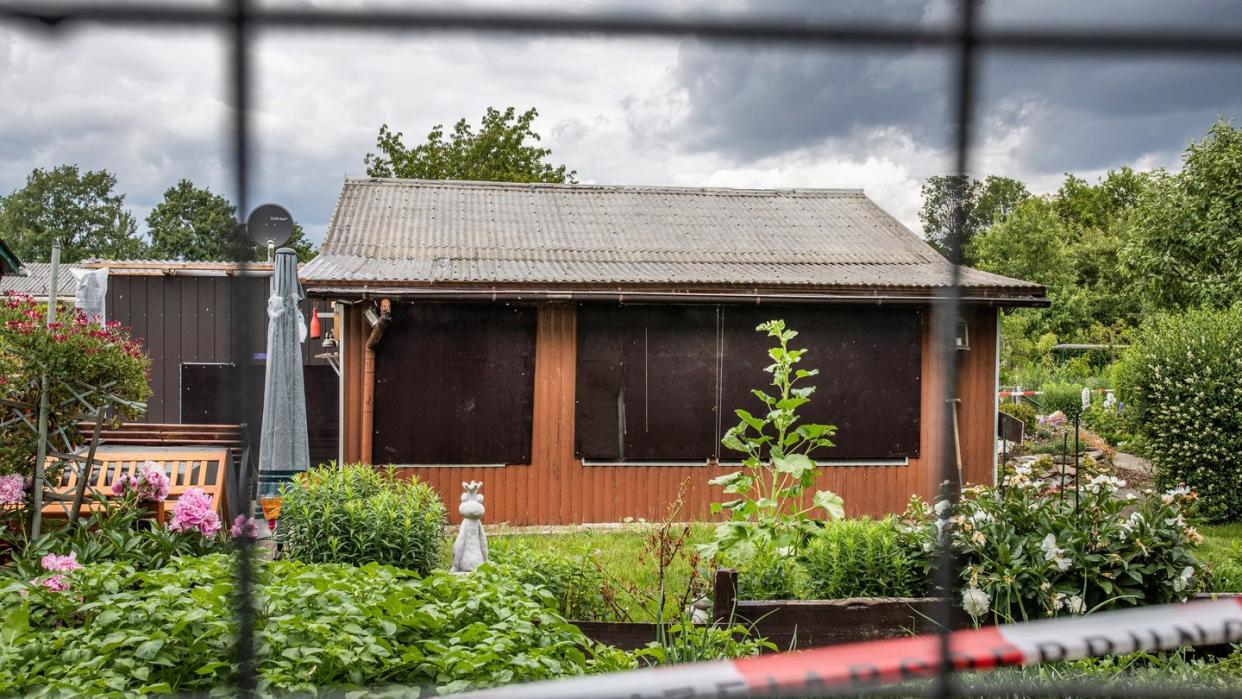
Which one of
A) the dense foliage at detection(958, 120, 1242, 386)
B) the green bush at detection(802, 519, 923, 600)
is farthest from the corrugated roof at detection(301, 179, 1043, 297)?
the green bush at detection(802, 519, 923, 600)

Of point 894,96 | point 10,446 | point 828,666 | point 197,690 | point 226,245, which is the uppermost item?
point 894,96

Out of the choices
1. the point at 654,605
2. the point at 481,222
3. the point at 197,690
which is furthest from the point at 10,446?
the point at 481,222

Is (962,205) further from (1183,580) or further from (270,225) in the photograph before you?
(1183,580)

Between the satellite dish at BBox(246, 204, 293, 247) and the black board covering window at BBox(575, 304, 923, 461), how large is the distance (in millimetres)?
7392

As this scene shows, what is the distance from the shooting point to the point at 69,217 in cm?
83

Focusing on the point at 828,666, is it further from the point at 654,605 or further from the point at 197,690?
the point at 654,605

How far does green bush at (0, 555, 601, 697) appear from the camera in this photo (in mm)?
1949

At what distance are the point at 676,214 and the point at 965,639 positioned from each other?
9505mm

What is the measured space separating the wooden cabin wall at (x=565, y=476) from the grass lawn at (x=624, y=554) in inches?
17.9

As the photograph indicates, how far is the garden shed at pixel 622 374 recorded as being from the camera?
25.6 ft

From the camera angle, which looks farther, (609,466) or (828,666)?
(609,466)

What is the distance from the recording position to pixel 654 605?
4375mm

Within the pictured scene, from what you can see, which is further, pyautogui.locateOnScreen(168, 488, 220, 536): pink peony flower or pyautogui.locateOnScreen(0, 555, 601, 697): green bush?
pyautogui.locateOnScreen(168, 488, 220, 536): pink peony flower

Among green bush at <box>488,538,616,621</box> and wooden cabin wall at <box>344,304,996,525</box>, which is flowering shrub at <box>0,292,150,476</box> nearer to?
green bush at <box>488,538,616,621</box>
